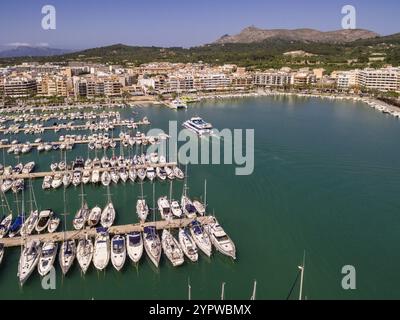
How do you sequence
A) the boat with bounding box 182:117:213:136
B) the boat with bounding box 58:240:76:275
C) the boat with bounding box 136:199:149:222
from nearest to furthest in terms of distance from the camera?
the boat with bounding box 58:240:76:275, the boat with bounding box 136:199:149:222, the boat with bounding box 182:117:213:136

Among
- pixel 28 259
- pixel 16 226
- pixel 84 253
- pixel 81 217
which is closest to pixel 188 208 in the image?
pixel 81 217

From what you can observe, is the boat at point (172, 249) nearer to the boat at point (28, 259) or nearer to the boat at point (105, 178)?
the boat at point (28, 259)

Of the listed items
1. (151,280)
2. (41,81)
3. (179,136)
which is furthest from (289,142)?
(41,81)

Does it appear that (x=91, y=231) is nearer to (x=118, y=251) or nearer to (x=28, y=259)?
(x=118, y=251)

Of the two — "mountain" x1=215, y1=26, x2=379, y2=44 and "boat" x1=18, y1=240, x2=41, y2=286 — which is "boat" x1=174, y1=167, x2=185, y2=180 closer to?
"boat" x1=18, y1=240, x2=41, y2=286

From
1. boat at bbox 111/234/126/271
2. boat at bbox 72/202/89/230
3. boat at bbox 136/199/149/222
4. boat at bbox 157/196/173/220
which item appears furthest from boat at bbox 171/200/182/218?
boat at bbox 72/202/89/230

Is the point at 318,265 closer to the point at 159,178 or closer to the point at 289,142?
the point at 159,178

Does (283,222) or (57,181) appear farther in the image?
(57,181)
